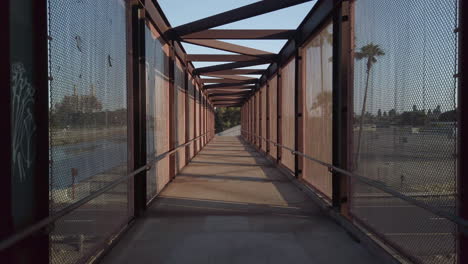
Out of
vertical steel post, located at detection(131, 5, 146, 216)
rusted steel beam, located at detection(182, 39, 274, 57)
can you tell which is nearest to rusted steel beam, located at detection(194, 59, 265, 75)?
rusted steel beam, located at detection(182, 39, 274, 57)

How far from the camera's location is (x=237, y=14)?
6.60 meters

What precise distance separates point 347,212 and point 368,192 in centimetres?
73

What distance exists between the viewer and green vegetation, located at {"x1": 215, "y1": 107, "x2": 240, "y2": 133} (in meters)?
66.8

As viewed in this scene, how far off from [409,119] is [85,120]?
2538 millimetres

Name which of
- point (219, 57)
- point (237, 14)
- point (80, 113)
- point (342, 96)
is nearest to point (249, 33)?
point (237, 14)

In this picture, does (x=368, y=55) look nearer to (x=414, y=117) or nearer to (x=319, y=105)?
(x=414, y=117)

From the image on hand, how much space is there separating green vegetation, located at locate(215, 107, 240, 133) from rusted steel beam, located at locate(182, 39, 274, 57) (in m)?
56.5

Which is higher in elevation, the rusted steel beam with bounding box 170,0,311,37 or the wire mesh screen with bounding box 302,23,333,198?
the rusted steel beam with bounding box 170,0,311,37

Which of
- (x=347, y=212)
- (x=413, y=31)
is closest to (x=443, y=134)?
(x=413, y=31)

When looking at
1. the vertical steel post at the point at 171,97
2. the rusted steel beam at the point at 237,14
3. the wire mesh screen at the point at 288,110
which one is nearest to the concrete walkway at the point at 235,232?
the vertical steel post at the point at 171,97

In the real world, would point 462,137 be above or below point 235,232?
above

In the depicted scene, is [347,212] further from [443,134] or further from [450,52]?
[450,52]

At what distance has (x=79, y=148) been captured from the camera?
2928 millimetres

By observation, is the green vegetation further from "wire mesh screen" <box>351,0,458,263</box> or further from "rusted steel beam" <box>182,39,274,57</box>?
"wire mesh screen" <box>351,0,458,263</box>
